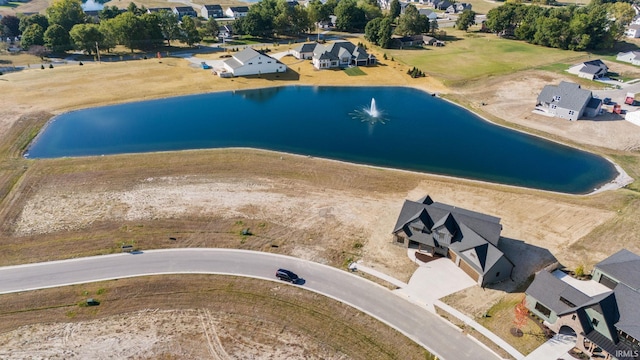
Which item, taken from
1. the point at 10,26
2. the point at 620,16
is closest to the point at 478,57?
the point at 620,16

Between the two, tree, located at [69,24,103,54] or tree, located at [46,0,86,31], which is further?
tree, located at [46,0,86,31]

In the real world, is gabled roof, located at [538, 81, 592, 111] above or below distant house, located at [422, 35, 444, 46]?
below

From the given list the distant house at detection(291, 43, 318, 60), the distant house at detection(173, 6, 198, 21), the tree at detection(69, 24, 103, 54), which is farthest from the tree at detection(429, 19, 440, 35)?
the tree at detection(69, 24, 103, 54)

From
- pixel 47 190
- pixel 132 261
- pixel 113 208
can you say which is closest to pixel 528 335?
pixel 132 261

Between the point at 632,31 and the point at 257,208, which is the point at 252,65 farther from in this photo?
the point at 632,31

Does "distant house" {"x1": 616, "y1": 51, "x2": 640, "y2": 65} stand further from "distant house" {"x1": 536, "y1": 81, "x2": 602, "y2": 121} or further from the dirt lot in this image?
the dirt lot

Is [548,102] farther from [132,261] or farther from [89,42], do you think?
[89,42]
